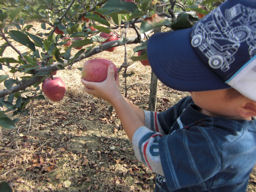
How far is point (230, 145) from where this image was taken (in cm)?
62

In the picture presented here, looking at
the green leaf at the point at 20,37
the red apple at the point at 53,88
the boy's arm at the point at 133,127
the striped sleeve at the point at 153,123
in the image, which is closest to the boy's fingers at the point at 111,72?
the boy's arm at the point at 133,127

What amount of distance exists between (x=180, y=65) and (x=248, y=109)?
216 mm

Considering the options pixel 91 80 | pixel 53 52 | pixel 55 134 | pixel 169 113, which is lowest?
pixel 55 134

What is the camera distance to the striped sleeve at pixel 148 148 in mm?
700

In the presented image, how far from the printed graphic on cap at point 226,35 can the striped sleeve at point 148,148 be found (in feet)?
0.92

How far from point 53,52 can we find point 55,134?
141 cm

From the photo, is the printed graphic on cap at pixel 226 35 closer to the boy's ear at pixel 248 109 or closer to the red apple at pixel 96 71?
the boy's ear at pixel 248 109

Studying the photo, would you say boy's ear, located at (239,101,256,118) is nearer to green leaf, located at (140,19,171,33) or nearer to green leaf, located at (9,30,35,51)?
green leaf, located at (140,19,171,33)

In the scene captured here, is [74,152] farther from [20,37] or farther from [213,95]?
[213,95]

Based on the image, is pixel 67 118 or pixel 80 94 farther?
pixel 80 94

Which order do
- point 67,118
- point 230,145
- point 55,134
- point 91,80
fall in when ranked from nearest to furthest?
point 230,145
point 91,80
point 55,134
point 67,118

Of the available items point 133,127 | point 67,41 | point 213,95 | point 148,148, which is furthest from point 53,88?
point 213,95

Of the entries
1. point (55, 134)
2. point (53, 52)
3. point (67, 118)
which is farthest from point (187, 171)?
point (67, 118)

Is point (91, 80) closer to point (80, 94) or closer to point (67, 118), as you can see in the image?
point (67, 118)
